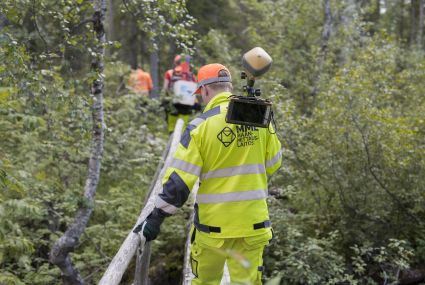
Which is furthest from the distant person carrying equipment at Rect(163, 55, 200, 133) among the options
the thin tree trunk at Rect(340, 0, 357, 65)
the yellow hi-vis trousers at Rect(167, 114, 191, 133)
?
the thin tree trunk at Rect(340, 0, 357, 65)

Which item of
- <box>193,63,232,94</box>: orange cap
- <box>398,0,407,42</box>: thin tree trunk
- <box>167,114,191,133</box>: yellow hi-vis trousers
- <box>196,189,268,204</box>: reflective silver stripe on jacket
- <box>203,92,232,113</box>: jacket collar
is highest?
<box>398,0,407,42</box>: thin tree trunk

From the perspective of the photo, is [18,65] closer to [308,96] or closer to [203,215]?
[203,215]

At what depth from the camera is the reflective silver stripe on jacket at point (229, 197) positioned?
3566 mm

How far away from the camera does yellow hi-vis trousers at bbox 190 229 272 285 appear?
11.8ft

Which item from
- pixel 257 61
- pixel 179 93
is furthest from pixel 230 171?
pixel 179 93

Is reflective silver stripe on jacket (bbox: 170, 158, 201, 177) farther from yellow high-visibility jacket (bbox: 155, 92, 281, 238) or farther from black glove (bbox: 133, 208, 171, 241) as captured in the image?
black glove (bbox: 133, 208, 171, 241)

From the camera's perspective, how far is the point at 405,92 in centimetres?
966

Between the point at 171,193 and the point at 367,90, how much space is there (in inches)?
209

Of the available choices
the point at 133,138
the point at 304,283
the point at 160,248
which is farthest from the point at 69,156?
the point at 304,283

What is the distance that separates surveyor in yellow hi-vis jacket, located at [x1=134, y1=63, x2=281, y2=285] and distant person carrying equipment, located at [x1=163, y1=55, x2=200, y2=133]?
672 centimetres

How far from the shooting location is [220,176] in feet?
11.7

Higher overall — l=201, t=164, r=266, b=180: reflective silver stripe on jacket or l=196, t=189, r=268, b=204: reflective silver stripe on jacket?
l=201, t=164, r=266, b=180: reflective silver stripe on jacket

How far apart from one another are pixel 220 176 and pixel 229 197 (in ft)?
0.55

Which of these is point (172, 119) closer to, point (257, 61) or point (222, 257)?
point (222, 257)
